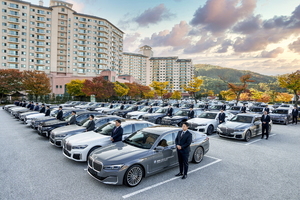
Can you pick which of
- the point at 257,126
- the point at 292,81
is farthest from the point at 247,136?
the point at 292,81

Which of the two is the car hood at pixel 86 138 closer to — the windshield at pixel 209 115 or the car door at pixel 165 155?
the car door at pixel 165 155

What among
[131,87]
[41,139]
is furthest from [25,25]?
Answer: [41,139]

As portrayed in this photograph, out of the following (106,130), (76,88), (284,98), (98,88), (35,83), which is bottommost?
(106,130)

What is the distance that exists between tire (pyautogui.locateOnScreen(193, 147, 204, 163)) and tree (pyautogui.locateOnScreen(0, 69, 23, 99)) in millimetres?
50831

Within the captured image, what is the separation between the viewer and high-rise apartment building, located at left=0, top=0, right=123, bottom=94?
6431cm

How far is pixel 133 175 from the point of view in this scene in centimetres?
497

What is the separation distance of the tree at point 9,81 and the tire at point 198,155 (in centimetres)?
5083

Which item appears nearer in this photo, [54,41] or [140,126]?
[140,126]

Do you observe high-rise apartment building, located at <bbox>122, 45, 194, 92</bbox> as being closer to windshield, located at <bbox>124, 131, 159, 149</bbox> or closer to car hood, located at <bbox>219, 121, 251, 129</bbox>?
car hood, located at <bbox>219, 121, 251, 129</bbox>

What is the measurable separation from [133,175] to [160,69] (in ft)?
488

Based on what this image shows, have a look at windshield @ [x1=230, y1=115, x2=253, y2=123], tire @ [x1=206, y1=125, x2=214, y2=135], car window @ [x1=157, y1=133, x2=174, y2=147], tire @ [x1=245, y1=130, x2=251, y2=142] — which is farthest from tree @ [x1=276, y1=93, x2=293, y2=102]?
car window @ [x1=157, y1=133, x2=174, y2=147]

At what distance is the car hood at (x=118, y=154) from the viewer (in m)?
4.88

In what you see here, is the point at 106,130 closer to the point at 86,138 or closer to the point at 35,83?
the point at 86,138

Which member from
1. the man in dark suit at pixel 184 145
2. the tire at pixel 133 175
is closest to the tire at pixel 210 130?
the man in dark suit at pixel 184 145
